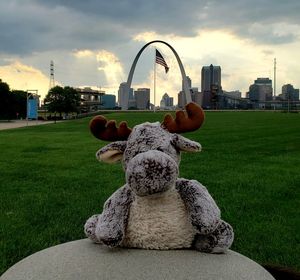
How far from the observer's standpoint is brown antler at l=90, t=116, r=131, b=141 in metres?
2.94

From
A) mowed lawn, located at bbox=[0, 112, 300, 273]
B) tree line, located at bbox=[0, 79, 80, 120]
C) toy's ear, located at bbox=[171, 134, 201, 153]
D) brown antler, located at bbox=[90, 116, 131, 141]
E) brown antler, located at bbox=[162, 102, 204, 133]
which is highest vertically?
tree line, located at bbox=[0, 79, 80, 120]

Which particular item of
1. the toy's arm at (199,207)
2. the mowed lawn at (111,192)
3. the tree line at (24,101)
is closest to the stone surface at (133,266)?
the toy's arm at (199,207)

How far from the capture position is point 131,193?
289 cm

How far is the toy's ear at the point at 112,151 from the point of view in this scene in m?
2.91

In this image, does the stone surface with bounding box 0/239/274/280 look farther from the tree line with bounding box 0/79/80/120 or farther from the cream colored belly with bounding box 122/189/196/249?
the tree line with bounding box 0/79/80/120

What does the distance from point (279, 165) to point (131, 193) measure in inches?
330

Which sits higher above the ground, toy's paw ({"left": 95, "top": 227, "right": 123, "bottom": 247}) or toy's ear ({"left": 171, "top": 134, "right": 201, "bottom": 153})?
toy's ear ({"left": 171, "top": 134, "right": 201, "bottom": 153})

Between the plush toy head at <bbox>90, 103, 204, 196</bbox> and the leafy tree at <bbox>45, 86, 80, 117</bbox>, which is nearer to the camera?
the plush toy head at <bbox>90, 103, 204, 196</bbox>

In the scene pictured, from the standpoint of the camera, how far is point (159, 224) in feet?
9.04

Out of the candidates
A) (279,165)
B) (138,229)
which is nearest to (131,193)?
(138,229)

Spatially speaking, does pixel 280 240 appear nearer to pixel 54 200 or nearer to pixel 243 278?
pixel 243 278

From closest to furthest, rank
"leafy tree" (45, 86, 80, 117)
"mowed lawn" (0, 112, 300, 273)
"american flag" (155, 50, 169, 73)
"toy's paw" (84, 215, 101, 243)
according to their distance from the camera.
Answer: "toy's paw" (84, 215, 101, 243) → "mowed lawn" (0, 112, 300, 273) → "american flag" (155, 50, 169, 73) → "leafy tree" (45, 86, 80, 117)

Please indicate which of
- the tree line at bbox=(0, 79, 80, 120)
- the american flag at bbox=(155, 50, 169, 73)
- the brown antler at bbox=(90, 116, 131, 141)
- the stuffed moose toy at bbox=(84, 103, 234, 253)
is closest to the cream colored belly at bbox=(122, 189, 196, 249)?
the stuffed moose toy at bbox=(84, 103, 234, 253)

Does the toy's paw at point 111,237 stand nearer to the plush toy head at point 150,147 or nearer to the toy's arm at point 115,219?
the toy's arm at point 115,219
